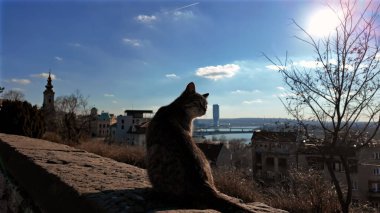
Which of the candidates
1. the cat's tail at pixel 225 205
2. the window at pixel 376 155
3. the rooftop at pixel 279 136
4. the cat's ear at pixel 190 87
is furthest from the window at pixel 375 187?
the cat's tail at pixel 225 205

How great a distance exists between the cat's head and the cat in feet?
0.93

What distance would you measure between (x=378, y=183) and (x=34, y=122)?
676 inches

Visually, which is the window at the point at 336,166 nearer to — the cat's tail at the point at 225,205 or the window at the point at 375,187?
the cat's tail at the point at 225,205

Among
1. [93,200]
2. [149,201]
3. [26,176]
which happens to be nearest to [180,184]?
[149,201]

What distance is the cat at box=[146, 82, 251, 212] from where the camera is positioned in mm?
2041

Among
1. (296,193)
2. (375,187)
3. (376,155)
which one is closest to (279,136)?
(296,193)

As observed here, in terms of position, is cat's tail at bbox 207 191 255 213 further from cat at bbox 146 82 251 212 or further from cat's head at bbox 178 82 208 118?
cat's head at bbox 178 82 208 118

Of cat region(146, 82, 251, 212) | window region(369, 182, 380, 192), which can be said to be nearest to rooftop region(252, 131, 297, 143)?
cat region(146, 82, 251, 212)

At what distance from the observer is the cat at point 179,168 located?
6.70 feet

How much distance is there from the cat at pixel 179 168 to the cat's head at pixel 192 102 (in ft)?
0.93

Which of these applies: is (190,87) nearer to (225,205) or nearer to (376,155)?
(225,205)

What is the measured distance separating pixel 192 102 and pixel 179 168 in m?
0.99

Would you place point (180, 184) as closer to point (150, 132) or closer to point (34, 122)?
point (150, 132)

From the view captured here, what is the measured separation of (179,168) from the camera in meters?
2.13
